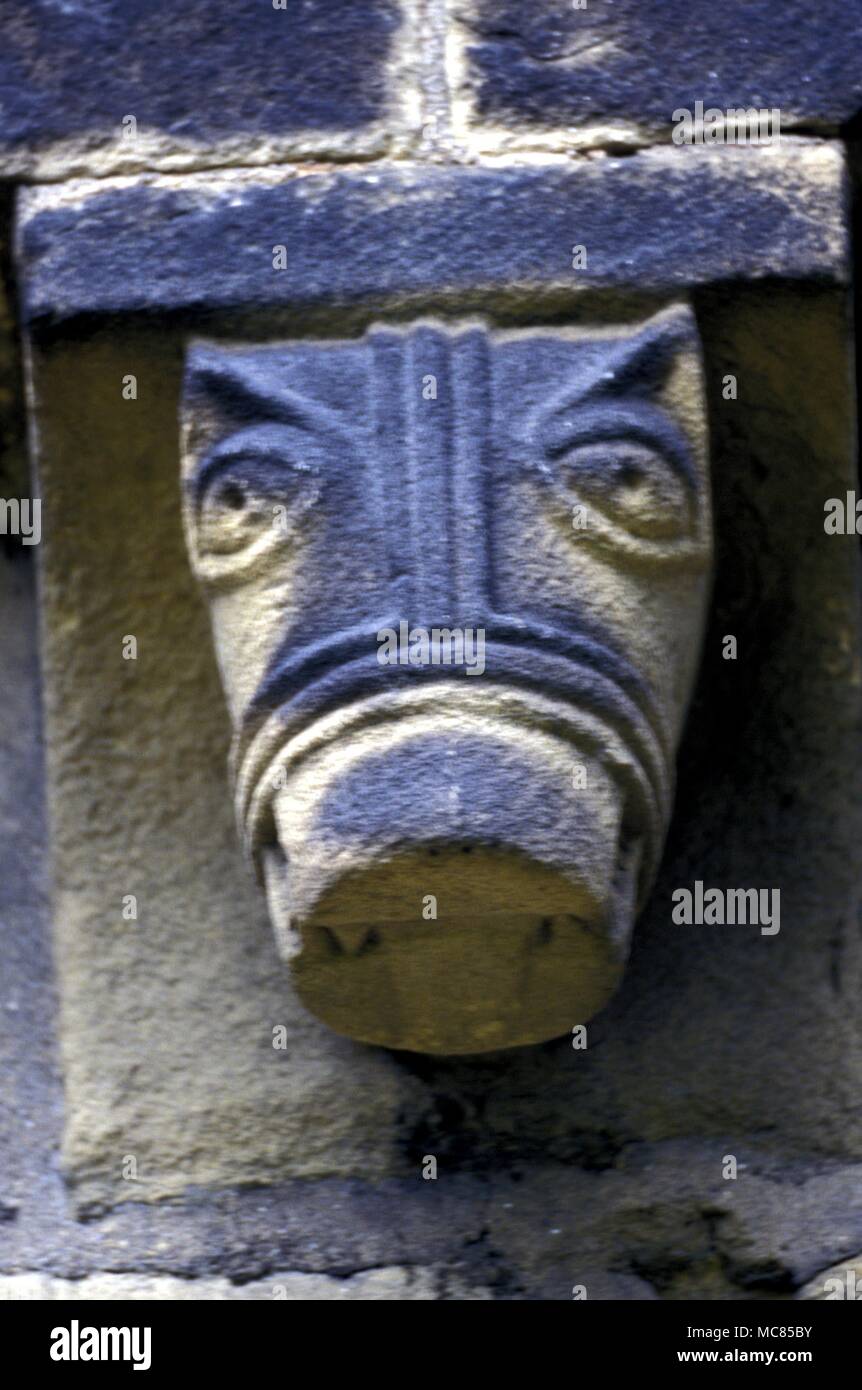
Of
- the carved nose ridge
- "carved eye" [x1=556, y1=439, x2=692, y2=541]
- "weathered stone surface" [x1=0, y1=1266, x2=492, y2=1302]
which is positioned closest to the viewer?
the carved nose ridge

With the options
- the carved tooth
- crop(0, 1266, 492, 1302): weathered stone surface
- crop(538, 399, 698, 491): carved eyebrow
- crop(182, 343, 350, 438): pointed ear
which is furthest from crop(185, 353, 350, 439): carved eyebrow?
crop(0, 1266, 492, 1302): weathered stone surface

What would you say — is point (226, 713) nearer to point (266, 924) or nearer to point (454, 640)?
point (266, 924)

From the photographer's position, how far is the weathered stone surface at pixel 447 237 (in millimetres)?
1751

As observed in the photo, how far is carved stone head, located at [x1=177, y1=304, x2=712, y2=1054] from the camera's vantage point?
158 centimetres

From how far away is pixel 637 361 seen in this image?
1734 millimetres

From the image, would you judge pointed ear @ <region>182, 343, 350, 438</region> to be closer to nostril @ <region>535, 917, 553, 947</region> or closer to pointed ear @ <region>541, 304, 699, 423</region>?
pointed ear @ <region>541, 304, 699, 423</region>

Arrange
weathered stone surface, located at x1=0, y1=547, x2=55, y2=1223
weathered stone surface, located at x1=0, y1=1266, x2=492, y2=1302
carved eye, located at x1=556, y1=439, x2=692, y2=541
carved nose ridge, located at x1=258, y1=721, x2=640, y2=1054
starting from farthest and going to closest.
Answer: weathered stone surface, located at x1=0, y1=547, x2=55, y2=1223
weathered stone surface, located at x1=0, y1=1266, x2=492, y2=1302
carved eye, located at x1=556, y1=439, x2=692, y2=541
carved nose ridge, located at x1=258, y1=721, x2=640, y2=1054

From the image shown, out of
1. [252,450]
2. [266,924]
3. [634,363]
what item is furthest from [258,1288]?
[634,363]

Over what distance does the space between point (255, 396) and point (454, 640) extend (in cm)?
28

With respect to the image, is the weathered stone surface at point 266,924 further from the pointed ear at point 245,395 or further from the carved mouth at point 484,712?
the carved mouth at point 484,712

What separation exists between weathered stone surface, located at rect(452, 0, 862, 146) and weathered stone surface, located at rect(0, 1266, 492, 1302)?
3.11 ft

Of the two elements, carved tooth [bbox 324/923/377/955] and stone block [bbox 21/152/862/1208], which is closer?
carved tooth [bbox 324/923/377/955]

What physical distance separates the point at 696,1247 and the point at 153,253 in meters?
0.93

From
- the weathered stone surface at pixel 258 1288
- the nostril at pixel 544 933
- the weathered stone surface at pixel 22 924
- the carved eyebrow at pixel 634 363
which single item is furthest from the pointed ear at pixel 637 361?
the weathered stone surface at pixel 258 1288
